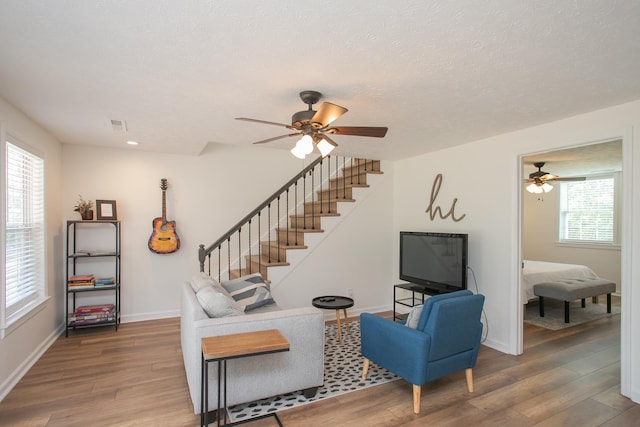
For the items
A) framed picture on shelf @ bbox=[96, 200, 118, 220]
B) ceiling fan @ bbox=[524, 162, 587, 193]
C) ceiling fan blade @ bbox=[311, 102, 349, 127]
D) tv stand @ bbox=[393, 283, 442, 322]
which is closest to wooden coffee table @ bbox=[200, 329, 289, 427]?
ceiling fan blade @ bbox=[311, 102, 349, 127]

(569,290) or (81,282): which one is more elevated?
(81,282)

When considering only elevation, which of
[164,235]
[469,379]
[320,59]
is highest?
[320,59]

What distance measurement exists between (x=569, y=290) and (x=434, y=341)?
3.42 m

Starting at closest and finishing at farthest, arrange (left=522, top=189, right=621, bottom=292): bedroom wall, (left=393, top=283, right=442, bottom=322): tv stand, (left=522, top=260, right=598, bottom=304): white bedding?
1. (left=393, top=283, right=442, bottom=322): tv stand
2. (left=522, top=260, right=598, bottom=304): white bedding
3. (left=522, top=189, right=621, bottom=292): bedroom wall

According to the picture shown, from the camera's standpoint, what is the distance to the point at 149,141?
4.20 meters

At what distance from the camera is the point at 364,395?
283 centimetres

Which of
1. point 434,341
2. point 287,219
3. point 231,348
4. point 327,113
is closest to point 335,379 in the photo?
point 434,341

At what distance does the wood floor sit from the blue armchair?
245mm

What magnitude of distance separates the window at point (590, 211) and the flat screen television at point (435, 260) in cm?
483

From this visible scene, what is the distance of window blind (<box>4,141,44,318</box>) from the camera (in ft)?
9.93

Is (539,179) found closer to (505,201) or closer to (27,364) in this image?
(505,201)

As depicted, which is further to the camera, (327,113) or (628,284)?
(628,284)

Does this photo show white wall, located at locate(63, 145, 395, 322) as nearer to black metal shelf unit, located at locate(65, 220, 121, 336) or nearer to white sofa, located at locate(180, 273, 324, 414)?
black metal shelf unit, located at locate(65, 220, 121, 336)

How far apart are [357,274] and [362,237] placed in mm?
562
